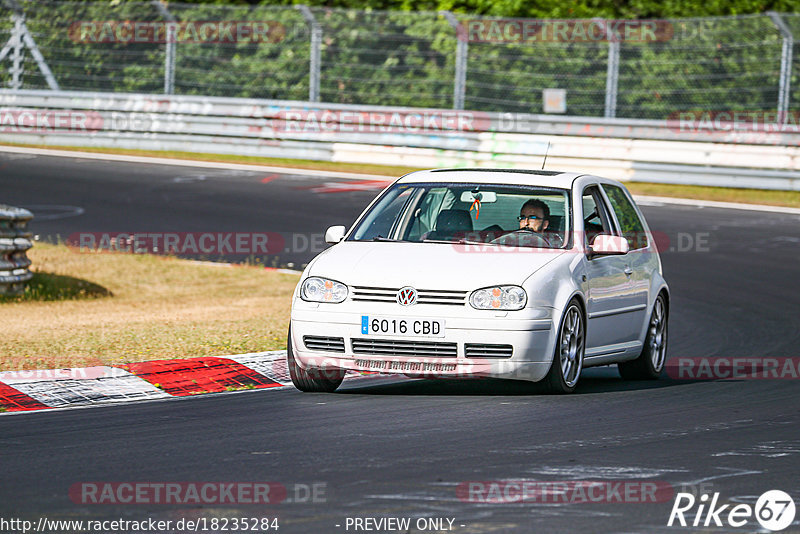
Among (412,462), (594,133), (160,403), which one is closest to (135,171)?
(594,133)

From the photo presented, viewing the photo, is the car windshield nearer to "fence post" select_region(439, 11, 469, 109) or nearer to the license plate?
the license plate

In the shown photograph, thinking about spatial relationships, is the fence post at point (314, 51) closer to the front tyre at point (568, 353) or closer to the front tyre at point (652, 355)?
the front tyre at point (652, 355)

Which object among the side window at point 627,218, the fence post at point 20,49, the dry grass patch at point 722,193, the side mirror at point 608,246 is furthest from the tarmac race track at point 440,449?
the fence post at point 20,49

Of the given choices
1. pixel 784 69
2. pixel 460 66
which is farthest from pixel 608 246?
pixel 460 66

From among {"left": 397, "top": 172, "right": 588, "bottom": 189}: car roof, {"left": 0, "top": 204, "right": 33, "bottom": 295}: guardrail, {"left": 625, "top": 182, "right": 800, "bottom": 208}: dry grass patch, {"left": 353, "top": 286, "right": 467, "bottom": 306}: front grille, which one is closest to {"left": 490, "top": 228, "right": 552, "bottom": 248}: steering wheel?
{"left": 397, "top": 172, "right": 588, "bottom": 189}: car roof

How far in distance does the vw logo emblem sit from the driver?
146 cm

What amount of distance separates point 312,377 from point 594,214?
2.53 meters

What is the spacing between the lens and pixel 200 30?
1049 inches

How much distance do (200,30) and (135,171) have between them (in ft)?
12.9

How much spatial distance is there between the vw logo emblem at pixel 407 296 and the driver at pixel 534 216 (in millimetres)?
1456

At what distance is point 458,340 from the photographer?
8.36 m

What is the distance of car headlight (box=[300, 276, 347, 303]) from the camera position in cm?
860

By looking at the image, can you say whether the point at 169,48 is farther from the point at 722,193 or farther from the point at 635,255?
the point at 635,255

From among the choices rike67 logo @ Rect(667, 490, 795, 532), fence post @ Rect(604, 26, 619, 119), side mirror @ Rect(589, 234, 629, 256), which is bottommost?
rike67 logo @ Rect(667, 490, 795, 532)
